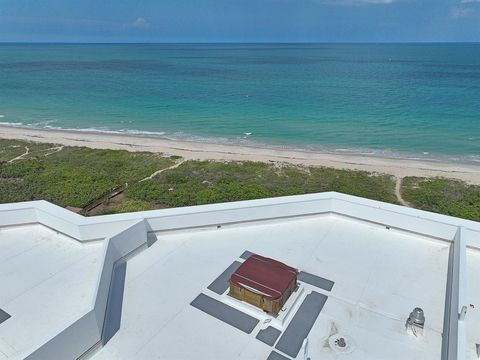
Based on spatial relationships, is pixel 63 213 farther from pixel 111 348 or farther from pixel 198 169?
pixel 198 169

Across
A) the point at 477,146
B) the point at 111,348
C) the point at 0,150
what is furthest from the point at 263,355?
the point at 477,146

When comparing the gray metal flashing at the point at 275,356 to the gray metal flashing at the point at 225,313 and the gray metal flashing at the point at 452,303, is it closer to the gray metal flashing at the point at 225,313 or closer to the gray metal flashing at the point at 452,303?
the gray metal flashing at the point at 225,313

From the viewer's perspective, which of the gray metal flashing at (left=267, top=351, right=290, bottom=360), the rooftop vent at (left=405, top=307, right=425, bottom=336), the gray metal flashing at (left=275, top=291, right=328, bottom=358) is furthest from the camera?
the rooftop vent at (left=405, top=307, right=425, bottom=336)

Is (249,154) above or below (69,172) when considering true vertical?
above

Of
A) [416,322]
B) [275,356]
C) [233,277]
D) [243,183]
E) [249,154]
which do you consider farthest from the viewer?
[249,154]

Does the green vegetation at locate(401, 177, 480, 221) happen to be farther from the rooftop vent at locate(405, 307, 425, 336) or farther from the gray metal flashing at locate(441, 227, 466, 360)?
the rooftop vent at locate(405, 307, 425, 336)

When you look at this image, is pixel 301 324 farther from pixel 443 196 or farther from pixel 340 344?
pixel 443 196

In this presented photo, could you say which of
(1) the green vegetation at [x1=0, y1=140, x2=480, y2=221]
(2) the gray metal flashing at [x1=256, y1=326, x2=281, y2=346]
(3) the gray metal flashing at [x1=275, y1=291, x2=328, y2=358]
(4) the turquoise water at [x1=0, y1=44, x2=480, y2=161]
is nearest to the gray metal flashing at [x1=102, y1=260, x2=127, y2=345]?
(2) the gray metal flashing at [x1=256, y1=326, x2=281, y2=346]

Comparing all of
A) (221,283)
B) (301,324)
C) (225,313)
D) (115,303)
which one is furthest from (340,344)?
(115,303)
